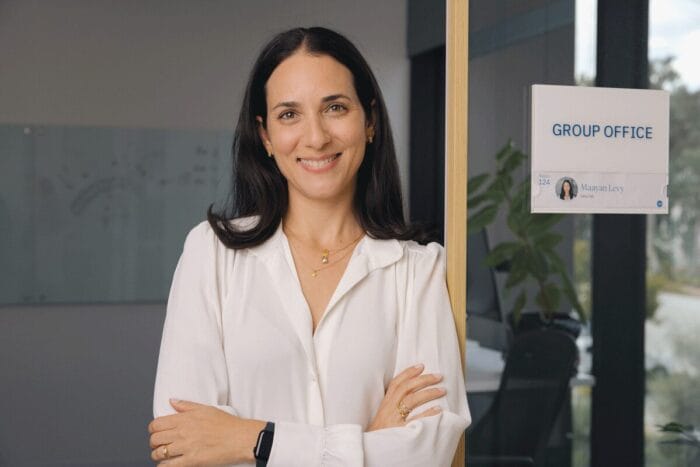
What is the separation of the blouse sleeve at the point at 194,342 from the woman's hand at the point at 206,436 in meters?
0.02

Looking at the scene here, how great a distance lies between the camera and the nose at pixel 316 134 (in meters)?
1.26

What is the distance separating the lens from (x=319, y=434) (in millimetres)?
1239

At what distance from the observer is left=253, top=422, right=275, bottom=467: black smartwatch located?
1.21 meters

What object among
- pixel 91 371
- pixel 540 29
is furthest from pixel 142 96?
pixel 540 29

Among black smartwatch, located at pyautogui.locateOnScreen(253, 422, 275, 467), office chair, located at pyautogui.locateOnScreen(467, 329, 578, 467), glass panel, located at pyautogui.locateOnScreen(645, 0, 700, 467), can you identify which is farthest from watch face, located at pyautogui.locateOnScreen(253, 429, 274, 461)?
glass panel, located at pyautogui.locateOnScreen(645, 0, 700, 467)

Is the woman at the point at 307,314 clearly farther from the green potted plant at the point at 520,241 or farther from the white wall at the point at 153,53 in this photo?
the white wall at the point at 153,53

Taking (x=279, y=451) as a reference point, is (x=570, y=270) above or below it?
above

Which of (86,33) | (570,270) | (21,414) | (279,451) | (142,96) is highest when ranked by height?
(86,33)

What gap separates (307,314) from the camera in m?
1.31

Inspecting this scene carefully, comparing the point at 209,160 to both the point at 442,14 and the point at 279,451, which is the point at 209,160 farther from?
the point at 279,451

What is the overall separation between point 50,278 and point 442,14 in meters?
1.31

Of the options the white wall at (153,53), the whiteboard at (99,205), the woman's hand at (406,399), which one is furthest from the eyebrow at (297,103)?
the whiteboard at (99,205)

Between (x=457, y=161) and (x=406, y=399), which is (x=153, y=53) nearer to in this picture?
(x=457, y=161)

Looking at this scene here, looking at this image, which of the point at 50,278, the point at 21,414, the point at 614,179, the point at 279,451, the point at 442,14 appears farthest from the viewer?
the point at 50,278
